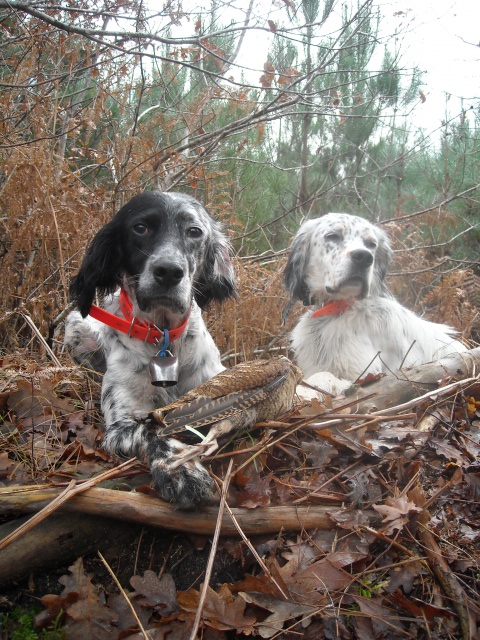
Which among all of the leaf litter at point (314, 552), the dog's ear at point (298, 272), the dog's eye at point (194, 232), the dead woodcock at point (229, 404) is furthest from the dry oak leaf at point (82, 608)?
the dog's ear at point (298, 272)

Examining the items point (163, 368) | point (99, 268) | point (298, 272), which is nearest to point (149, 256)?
point (99, 268)

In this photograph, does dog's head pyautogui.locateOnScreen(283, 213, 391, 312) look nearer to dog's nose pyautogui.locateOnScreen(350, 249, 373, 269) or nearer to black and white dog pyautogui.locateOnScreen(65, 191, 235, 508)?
dog's nose pyautogui.locateOnScreen(350, 249, 373, 269)

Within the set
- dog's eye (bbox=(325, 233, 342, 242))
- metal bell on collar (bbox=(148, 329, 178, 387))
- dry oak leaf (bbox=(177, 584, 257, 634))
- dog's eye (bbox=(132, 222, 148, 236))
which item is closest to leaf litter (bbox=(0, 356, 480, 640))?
dry oak leaf (bbox=(177, 584, 257, 634))

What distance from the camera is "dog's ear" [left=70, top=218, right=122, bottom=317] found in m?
2.83

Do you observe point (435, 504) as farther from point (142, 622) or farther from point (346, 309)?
point (346, 309)

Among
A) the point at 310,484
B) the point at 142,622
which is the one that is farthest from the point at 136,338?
the point at 142,622

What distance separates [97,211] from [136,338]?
1802 millimetres

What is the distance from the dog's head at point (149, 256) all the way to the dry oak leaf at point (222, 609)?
1.44 meters

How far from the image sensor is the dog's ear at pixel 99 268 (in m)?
2.83

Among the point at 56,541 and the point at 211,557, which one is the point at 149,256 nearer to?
the point at 56,541

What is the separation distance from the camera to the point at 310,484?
6.27 feet

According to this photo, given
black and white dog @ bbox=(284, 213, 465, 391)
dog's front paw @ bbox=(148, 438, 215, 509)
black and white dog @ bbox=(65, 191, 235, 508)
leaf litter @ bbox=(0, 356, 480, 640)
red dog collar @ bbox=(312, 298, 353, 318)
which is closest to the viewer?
leaf litter @ bbox=(0, 356, 480, 640)

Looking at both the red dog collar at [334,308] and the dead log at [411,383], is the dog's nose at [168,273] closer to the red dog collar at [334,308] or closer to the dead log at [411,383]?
the dead log at [411,383]

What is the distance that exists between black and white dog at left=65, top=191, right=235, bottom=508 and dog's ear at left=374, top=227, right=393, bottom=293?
161 centimetres
